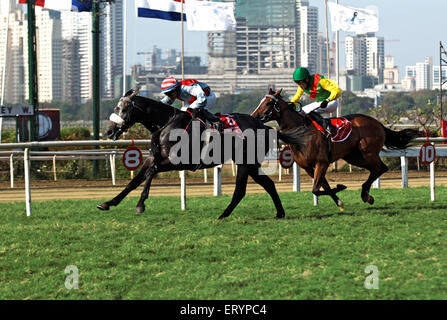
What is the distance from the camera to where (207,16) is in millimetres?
16109

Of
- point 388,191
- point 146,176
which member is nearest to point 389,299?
point 146,176

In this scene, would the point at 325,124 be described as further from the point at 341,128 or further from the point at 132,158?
the point at 132,158

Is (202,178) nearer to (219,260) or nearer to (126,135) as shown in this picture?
(126,135)

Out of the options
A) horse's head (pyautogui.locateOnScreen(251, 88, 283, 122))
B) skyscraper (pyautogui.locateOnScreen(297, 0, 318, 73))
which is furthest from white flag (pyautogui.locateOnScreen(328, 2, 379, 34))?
skyscraper (pyautogui.locateOnScreen(297, 0, 318, 73))

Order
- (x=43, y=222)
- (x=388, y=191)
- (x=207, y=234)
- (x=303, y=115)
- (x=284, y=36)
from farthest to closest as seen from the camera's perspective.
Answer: (x=284, y=36), (x=388, y=191), (x=303, y=115), (x=43, y=222), (x=207, y=234)

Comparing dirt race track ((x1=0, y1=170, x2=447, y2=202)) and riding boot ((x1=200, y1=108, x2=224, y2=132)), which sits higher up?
riding boot ((x1=200, y1=108, x2=224, y2=132))

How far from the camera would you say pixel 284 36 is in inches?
7052

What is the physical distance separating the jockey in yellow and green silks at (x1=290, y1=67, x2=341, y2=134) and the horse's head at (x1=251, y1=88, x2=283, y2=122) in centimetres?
32

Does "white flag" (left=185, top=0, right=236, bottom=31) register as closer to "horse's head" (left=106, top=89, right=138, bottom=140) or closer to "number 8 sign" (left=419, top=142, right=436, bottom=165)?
"number 8 sign" (left=419, top=142, right=436, bottom=165)

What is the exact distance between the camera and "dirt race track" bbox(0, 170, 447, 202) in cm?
1162

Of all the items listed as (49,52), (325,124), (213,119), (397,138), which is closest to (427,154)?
(397,138)

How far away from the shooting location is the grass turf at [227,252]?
435 cm

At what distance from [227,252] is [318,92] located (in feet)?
11.1

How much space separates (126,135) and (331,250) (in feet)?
45.3
